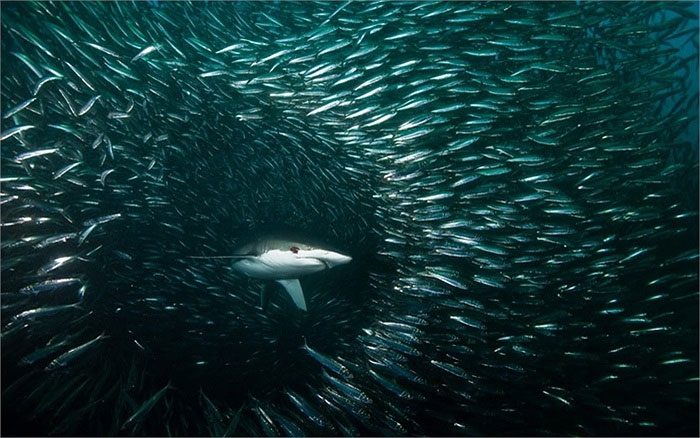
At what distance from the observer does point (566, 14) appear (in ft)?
17.6

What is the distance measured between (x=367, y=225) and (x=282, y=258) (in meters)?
2.49

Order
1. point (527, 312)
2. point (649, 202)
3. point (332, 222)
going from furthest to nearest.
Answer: point (332, 222), point (649, 202), point (527, 312)

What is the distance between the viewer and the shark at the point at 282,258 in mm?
3965

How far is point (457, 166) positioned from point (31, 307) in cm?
556

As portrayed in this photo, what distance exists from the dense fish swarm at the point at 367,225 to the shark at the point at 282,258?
378mm

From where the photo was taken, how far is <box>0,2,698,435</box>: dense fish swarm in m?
4.21

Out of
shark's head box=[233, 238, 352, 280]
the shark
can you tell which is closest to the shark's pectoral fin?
the shark

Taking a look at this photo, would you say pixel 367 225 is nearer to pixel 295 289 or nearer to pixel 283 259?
pixel 295 289

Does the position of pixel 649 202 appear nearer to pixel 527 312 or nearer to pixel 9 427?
pixel 527 312

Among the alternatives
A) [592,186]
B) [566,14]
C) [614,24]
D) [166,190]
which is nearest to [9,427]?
[166,190]

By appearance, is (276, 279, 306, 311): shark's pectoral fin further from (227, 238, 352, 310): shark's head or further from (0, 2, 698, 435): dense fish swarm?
(0, 2, 698, 435): dense fish swarm

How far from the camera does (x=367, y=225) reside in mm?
6355

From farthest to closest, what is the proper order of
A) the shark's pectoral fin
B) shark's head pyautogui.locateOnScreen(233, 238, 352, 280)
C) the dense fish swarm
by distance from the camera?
the shark's pectoral fin, the dense fish swarm, shark's head pyautogui.locateOnScreen(233, 238, 352, 280)

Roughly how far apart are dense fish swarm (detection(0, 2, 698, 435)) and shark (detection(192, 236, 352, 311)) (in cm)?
38
